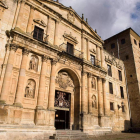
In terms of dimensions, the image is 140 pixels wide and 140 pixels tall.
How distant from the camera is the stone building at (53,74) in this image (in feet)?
37.7

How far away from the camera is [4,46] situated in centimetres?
1184

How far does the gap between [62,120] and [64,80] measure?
4.58 metres

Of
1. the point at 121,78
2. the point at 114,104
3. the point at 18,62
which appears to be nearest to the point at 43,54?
the point at 18,62

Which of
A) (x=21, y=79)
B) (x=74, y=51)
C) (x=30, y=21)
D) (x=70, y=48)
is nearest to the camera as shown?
(x=21, y=79)

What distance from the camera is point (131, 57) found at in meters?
26.2

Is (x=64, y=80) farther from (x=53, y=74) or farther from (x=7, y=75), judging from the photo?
(x=7, y=75)

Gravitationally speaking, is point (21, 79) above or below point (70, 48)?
below

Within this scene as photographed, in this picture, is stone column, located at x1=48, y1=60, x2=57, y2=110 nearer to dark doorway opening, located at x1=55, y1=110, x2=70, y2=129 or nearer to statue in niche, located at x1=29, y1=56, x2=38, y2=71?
statue in niche, located at x1=29, y1=56, x2=38, y2=71

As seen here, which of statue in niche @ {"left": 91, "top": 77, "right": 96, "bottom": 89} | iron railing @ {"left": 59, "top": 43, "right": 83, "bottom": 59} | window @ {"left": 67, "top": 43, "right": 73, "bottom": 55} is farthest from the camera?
statue in niche @ {"left": 91, "top": 77, "right": 96, "bottom": 89}

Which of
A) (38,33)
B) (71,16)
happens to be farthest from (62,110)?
(71,16)

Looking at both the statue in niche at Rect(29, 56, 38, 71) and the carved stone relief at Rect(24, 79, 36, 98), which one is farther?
the statue in niche at Rect(29, 56, 38, 71)

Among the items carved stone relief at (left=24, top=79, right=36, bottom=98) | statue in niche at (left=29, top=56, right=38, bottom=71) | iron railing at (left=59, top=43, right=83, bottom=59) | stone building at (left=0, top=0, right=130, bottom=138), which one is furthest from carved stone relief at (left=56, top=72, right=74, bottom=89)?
carved stone relief at (left=24, top=79, right=36, bottom=98)

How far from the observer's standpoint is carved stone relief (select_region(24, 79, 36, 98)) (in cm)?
1215

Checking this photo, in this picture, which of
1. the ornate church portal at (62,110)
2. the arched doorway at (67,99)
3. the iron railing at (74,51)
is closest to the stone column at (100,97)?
the arched doorway at (67,99)
